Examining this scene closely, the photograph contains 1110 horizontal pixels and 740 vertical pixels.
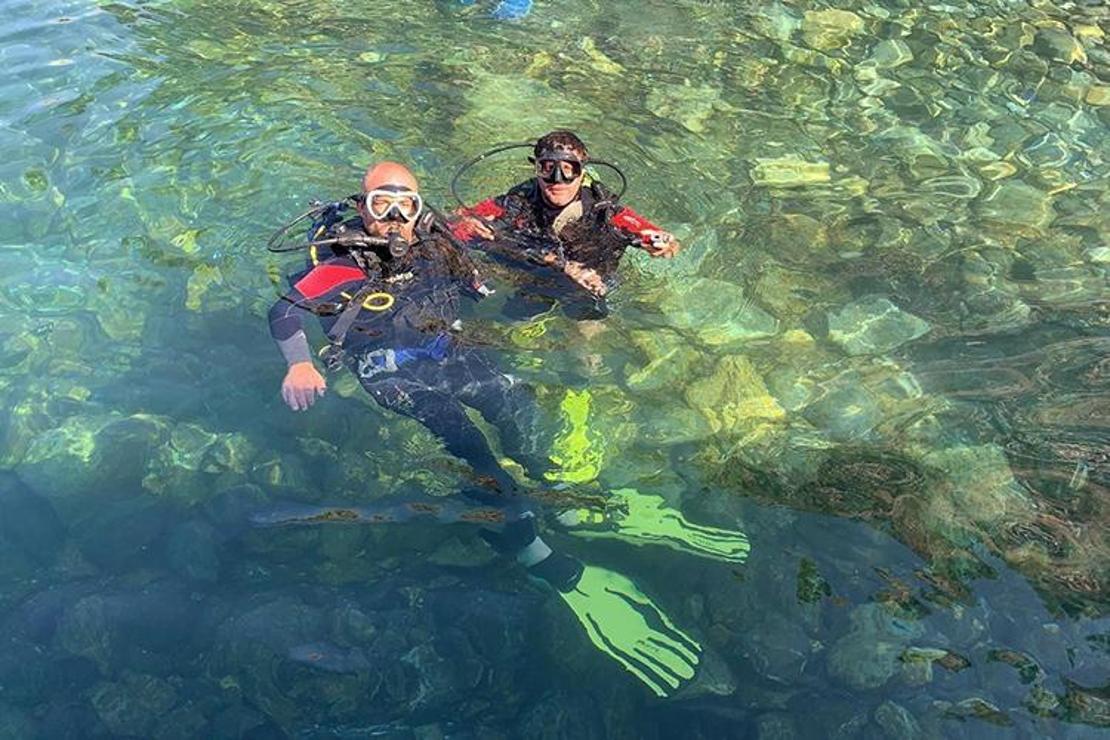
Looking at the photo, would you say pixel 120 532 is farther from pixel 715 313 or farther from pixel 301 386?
pixel 715 313

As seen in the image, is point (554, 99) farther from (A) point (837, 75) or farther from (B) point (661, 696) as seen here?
(B) point (661, 696)

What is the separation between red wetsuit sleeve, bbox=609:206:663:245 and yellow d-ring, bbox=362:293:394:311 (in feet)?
5.27

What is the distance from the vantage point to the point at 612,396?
5.51 metres

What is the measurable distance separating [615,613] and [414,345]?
193cm

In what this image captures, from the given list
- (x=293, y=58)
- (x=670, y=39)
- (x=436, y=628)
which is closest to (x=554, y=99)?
(x=670, y=39)

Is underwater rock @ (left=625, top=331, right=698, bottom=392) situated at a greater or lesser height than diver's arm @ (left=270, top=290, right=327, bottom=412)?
lesser

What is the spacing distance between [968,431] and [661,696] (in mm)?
2418

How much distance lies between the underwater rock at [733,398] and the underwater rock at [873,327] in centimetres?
69

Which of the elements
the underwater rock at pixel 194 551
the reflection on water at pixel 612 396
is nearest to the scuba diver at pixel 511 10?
the reflection on water at pixel 612 396

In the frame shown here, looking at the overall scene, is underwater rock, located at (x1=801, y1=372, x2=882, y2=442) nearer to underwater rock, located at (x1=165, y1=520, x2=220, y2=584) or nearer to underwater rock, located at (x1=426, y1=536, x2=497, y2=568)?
underwater rock, located at (x1=426, y1=536, x2=497, y2=568)

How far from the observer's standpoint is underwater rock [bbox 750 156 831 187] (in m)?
7.45

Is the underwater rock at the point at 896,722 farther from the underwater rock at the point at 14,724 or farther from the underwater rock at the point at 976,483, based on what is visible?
the underwater rock at the point at 14,724

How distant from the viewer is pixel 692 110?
8375 mm

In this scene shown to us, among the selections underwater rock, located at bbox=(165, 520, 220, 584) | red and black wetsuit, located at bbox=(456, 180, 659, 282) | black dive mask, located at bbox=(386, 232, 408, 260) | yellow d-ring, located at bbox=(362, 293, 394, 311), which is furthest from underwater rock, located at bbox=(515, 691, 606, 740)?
red and black wetsuit, located at bbox=(456, 180, 659, 282)
